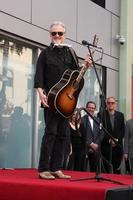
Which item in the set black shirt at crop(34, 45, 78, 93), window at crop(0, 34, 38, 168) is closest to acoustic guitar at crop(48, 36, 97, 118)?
black shirt at crop(34, 45, 78, 93)

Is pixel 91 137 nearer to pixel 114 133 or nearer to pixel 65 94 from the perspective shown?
pixel 114 133

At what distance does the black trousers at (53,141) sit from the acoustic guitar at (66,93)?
152mm

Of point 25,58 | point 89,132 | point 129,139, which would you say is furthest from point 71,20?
point 129,139

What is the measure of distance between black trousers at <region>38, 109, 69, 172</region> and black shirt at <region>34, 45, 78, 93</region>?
0.35 meters

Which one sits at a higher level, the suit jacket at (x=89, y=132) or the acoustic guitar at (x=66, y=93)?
the acoustic guitar at (x=66, y=93)

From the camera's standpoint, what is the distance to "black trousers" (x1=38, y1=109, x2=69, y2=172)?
6.00 meters

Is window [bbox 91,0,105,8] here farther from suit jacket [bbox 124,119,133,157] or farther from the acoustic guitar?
the acoustic guitar

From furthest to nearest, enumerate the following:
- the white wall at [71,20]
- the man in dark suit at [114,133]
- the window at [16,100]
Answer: the man in dark suit at [114,133] → the white wall at [71,20] → the window at [16,100]

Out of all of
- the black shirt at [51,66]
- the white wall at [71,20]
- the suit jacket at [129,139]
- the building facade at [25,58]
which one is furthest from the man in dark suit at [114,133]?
the black shirt at [51,66]

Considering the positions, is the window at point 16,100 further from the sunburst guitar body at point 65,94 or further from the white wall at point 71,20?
the sunburst guitar body at point 65,94

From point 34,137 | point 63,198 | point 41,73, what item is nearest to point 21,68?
point 34,137

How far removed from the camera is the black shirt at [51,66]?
6.04m

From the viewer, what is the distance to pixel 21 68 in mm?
9844

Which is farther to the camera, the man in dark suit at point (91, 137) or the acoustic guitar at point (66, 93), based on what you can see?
the man in dark suit at point (91, 137)
